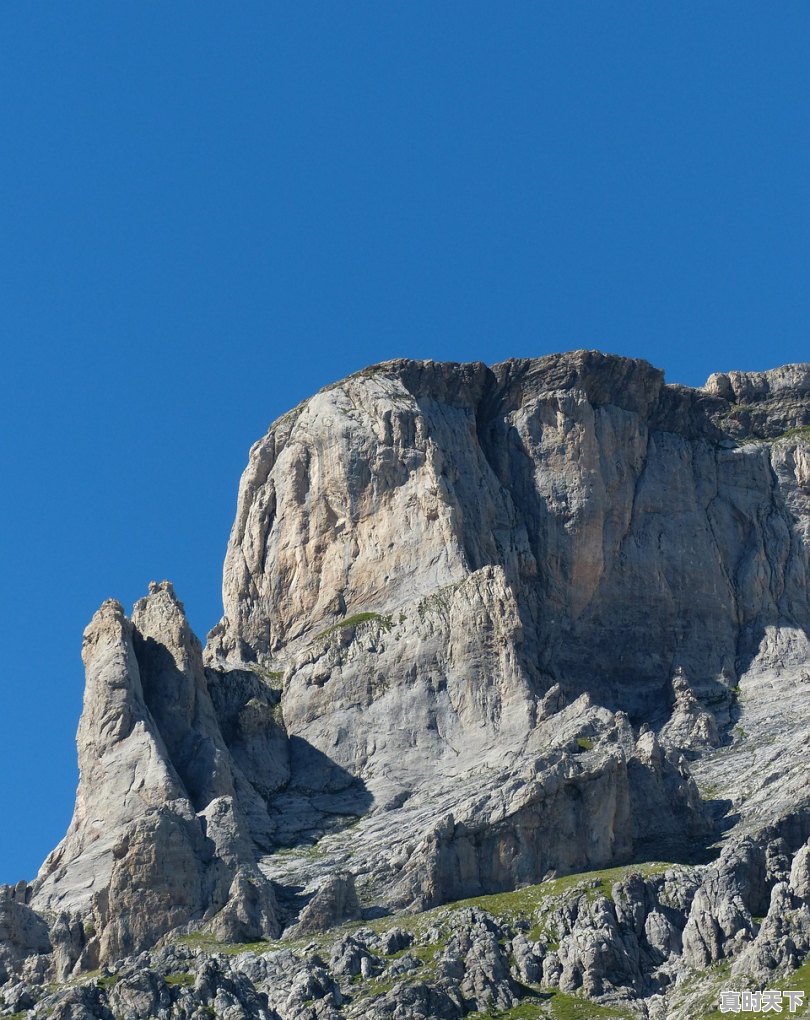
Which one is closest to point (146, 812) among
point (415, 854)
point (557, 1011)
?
point (415, 854)

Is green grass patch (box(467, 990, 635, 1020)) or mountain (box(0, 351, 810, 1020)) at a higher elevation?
mountain (box(0, 351, 810, 1020))

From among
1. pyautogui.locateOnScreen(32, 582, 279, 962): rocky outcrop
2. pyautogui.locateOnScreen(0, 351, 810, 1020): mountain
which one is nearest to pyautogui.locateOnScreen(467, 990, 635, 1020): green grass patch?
pyautogui.locateOnScreen(0, 351, 810, 1020): mountain

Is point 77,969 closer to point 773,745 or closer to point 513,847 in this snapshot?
point 513,847

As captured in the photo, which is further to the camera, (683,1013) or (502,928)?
(502,928)

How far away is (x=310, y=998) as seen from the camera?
158000 mm

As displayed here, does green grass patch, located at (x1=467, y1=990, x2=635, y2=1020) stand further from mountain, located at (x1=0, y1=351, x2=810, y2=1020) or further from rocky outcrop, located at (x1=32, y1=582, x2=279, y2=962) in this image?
rocky outcrop, located at (x1=32, y1=582, x2=279, y2=962)

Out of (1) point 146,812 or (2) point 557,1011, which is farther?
(1) point 146,812

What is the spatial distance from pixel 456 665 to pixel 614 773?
71.2 feet

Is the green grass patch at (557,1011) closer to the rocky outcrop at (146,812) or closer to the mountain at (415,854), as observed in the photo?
the mountain at (415,854)

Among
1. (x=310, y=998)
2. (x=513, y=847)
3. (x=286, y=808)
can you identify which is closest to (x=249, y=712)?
(x=286, y=808)

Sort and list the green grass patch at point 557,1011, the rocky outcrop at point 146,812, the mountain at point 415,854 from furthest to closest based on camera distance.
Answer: the rocky outcrop at point 146,812 → the mountain at point 415,854 → the green grass patch at point 557,1011

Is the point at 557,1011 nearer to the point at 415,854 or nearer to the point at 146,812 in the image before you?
the point at 415,854

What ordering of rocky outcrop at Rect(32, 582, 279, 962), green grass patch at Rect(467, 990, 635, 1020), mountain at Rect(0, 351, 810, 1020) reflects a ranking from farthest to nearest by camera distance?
1. rocky outcrop at Rect(32, 582, 279, 962)
2. mountain at Rect(0, 351, 810, 1020)
3. green grass patch at Rect(467, 990, 635, 1020)

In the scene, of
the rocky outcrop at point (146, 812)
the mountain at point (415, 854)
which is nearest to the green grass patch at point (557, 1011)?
the mountain at point (415, 854)
